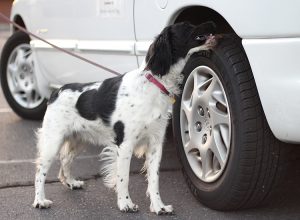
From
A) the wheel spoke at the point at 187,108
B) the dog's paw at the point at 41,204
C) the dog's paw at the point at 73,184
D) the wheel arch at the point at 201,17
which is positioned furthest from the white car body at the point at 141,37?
the dog's paw at the point at 41,204

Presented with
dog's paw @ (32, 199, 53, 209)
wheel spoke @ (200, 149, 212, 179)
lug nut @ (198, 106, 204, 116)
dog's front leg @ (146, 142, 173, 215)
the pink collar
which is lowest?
dog's paw @ (32, 199, 53, 209)

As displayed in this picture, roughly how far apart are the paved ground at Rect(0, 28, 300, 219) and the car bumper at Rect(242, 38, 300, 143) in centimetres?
85

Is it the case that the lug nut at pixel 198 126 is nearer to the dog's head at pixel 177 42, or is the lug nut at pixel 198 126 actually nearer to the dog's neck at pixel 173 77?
the dog's neck at pixel 173 77

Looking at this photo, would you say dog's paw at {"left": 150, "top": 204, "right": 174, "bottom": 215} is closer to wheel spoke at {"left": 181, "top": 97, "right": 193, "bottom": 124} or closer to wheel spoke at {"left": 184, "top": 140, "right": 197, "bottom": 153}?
wheel spoke at {"left": 184, "top": 140, "right": 197, "bottom": 153}

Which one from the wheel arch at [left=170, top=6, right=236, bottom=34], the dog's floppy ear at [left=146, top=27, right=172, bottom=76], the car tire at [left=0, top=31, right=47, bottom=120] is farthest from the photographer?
the car tire at [left=0, top=31, right=47, bottom=120]

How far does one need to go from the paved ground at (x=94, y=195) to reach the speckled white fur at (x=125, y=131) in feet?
0.39

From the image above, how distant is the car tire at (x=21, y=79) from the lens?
259 inches

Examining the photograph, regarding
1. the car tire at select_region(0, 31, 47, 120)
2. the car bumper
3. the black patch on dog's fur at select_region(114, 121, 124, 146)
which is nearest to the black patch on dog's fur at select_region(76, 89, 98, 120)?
the black patch on dog's fur at select_region(114, 121, 124, 146)

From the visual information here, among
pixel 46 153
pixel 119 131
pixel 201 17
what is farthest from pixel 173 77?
pixel 46 153

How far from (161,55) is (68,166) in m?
1.34

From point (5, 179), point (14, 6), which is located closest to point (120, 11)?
point (5, 179)

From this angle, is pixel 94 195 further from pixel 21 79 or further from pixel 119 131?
pixel 21 79

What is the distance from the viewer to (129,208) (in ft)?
12.7

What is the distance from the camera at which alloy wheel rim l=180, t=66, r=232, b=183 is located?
11.9ft
